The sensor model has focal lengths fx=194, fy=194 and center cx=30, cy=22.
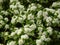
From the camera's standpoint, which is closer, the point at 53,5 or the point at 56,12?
the point at 56,12

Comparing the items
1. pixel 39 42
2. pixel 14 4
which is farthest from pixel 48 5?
pixel 39 42

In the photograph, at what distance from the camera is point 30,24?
19.0 feet

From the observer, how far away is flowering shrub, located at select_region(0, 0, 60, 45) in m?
5.45

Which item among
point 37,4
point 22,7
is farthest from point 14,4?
point 37,4

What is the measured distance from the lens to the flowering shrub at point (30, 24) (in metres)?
5.45

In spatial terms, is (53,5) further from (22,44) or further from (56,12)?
(22,44)

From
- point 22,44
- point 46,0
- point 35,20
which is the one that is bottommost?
point 22,44

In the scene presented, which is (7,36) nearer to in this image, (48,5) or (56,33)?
(56,33)

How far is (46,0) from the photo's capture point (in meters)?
6.47

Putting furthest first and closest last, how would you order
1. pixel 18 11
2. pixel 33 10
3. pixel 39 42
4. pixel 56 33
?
pixel 18 11 < pixel 33 10 < pixel 56 33 < pixel 39 42

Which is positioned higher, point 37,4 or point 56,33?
point 37,4

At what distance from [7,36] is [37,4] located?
1.53m

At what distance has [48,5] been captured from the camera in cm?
668

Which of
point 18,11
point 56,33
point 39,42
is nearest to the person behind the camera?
point 39,42
